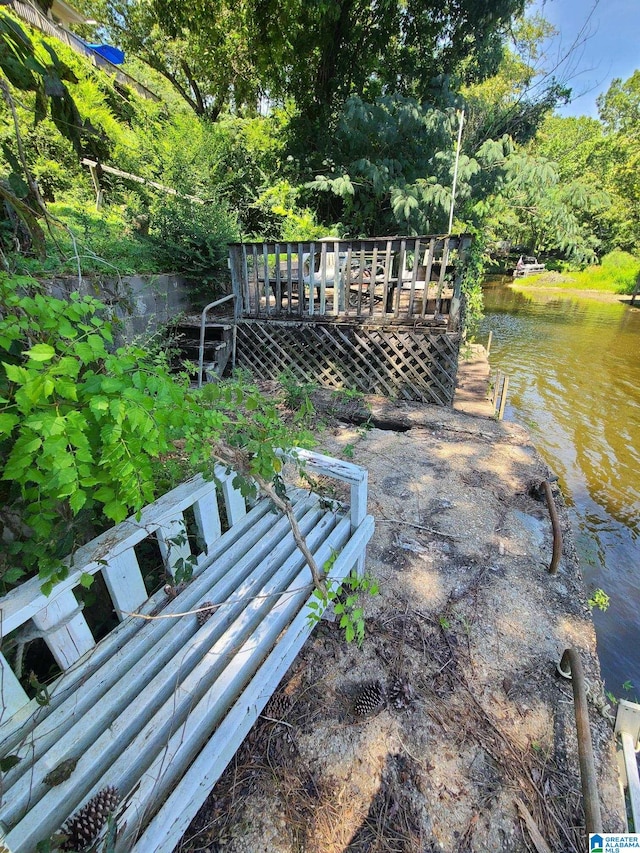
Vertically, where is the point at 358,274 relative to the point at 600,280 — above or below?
above

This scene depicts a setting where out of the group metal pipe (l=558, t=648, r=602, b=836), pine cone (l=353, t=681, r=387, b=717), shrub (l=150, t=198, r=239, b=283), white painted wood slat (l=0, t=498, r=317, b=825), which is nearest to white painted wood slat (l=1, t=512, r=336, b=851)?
white painted wood slat (l=0, t=498, r=317, b=825)

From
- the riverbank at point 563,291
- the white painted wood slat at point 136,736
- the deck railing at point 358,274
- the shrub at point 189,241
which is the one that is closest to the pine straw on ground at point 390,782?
the white painted wood slat at point 136,736

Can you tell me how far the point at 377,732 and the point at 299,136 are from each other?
1087 centimetres

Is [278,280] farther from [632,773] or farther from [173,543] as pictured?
[632,773]

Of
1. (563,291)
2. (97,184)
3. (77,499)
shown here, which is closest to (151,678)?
(77,499)

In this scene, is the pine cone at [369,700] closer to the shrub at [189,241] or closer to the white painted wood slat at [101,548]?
the white painted wood slat at [101,548]

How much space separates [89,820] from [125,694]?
294 mm

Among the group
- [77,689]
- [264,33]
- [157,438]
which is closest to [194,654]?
[77,689]

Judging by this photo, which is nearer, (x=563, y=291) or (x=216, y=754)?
(x=216, y=754)

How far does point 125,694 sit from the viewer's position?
1.16m

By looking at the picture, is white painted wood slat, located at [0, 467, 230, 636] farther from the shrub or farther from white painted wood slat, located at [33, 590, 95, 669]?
the shrub

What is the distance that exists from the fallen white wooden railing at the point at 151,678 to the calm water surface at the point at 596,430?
8.72 ft

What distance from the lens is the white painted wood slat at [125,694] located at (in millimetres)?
973

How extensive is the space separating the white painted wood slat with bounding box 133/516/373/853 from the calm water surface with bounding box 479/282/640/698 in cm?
255
